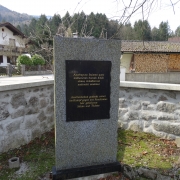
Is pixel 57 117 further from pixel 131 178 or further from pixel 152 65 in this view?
pixel 152 65

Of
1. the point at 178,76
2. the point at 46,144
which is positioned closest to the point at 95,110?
the point at 46,144

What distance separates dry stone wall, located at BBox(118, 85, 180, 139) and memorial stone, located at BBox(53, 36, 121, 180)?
1.73 meters

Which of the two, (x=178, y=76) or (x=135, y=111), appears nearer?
(x=135, y=111)

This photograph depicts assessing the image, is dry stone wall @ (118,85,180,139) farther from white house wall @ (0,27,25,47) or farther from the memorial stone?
white house wall @ (0,27,25,47)

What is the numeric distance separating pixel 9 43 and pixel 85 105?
34769mm

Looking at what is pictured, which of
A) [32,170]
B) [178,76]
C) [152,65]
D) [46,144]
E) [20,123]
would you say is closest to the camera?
[32,170]

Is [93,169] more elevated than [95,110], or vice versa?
[95,110]

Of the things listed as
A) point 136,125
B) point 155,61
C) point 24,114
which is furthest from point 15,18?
point 136,125

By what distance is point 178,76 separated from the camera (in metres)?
19.3

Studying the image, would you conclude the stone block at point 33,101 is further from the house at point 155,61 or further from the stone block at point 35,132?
the house at point 155,61

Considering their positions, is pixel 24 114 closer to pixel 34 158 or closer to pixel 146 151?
pixel 34 158

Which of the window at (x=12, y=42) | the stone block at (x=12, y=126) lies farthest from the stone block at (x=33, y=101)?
the window at (x=12, y=42)

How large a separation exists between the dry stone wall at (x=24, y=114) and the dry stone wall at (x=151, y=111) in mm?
1891

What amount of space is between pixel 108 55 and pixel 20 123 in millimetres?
2338
